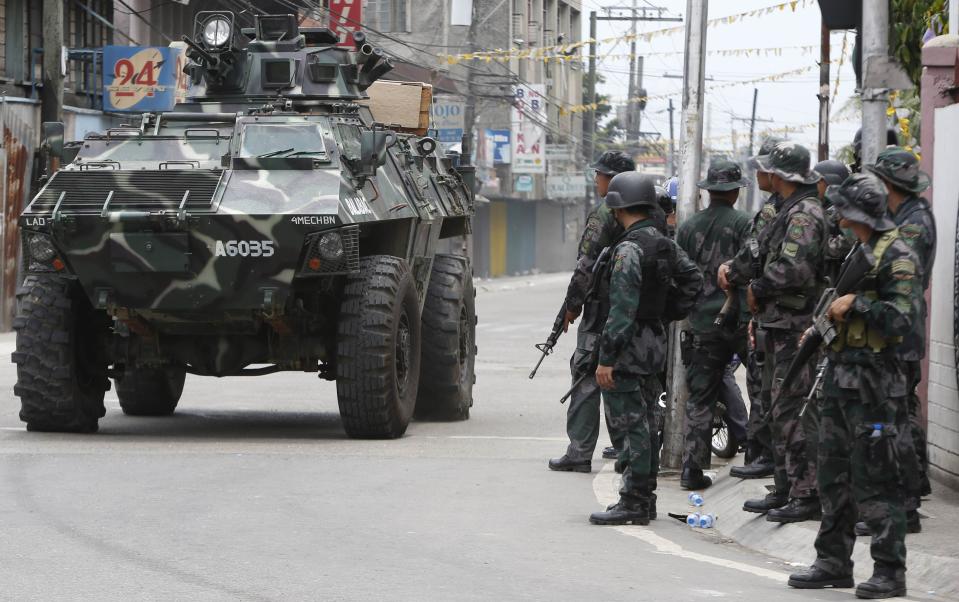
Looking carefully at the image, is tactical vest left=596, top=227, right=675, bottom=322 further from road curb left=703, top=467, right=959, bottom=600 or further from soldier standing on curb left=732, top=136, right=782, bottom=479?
road curb left=703, top=467, right=959, bottom=600

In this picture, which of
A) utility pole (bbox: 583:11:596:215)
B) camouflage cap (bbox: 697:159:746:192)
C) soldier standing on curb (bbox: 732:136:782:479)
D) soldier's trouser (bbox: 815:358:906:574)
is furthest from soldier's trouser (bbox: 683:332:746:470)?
utility pole (bbox: 583:11:596:215)

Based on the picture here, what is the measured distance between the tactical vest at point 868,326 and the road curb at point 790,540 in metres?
1.06

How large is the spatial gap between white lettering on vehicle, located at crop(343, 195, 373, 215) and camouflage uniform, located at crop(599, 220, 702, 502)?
3371 millimetres

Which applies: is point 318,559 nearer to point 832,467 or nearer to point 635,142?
point 832,467

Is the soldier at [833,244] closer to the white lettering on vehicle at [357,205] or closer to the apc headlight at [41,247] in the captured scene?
the white lettering on vehicle at [357,205]

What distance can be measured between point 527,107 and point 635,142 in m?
23.8

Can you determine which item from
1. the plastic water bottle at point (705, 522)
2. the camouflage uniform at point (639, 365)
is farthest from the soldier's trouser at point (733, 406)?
the camouflage uniform at point (639, 365)

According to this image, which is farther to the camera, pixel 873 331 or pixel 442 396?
pixel 442 396

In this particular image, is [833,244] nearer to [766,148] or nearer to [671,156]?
[766,148]

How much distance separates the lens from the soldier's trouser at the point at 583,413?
1062cm

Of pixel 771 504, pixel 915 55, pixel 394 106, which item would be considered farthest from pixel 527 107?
pixel 771 504

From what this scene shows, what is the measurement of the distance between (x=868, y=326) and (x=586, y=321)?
3332mm

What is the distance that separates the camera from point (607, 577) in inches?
286

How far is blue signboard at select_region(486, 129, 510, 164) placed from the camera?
54.7 meters
